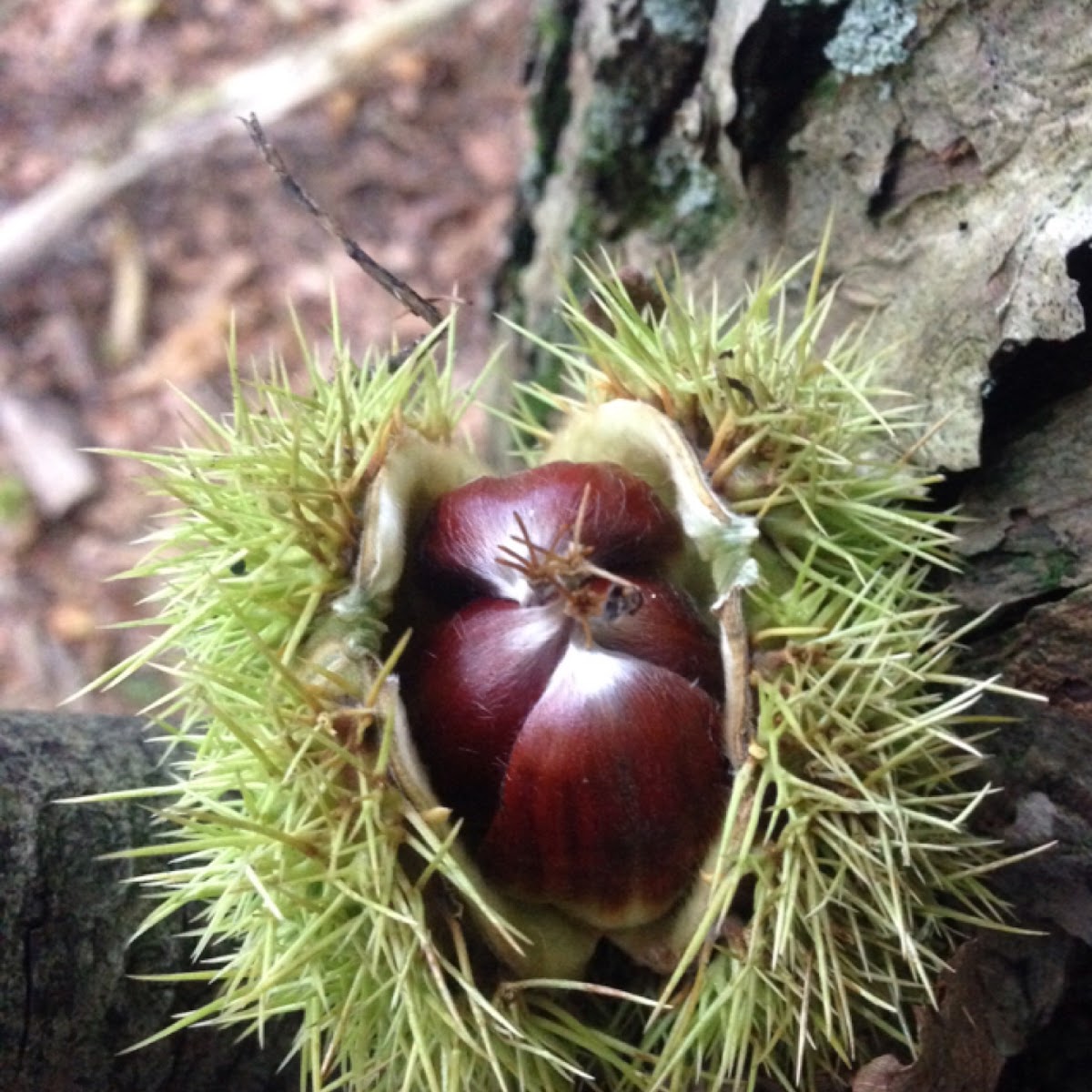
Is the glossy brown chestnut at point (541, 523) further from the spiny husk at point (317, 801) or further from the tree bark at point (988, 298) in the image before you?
the tree bark at point (988, 298)

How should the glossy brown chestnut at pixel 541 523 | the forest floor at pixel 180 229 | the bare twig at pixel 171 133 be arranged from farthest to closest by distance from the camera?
1. the bare twig at pixel 171 133
2. the forest floor at pixel 180 229
3. the glossy brown chestnut at pixel 541 523

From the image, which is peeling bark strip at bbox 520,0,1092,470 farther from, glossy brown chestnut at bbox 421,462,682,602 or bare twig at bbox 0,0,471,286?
bare twig at bbox 0,0,471,286

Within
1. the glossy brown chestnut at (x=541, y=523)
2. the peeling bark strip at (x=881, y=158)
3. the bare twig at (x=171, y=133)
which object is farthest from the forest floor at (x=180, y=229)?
the glossy brown chestnut at (x=541, y=523)

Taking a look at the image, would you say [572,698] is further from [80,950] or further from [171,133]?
[171,133]

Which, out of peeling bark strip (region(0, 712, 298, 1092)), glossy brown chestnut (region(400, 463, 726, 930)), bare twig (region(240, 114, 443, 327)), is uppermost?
bare twig (region(240, 114, 443, 327))

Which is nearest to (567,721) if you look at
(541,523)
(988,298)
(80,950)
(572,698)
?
(572,698)

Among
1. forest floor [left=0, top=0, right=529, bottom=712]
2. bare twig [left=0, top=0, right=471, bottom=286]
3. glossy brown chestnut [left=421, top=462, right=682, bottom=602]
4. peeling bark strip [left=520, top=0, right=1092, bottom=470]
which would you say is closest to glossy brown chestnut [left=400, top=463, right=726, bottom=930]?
glossy brown chestnut [left=421, top=462, right=682, bottom=602]
